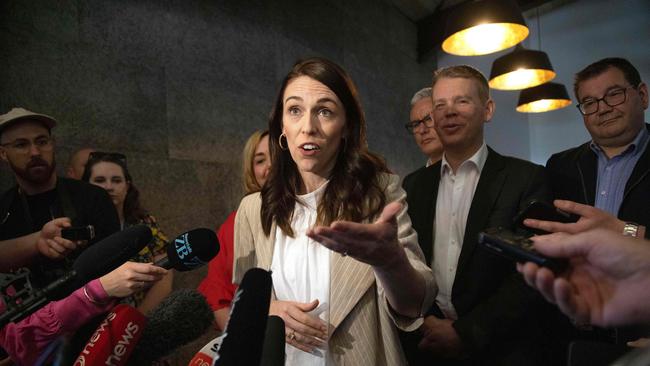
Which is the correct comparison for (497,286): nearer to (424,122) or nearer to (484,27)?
(424,122)

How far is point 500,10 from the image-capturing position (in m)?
2.75

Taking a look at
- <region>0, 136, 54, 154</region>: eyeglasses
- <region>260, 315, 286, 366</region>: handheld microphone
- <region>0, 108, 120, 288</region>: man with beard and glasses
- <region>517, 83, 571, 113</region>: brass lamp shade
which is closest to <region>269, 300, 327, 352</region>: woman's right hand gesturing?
<region>260, 315, 286, 366</region>: handheld microphone

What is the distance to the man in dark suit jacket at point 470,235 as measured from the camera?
57.8 inches

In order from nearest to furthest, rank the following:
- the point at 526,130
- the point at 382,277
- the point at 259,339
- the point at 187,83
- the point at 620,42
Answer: the point at 259,339
the point at 382,277
the point at 187,83
the point at 620,42
the point at 526,130

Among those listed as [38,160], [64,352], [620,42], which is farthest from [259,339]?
[620,42]

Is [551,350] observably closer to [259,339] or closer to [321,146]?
[321,146]

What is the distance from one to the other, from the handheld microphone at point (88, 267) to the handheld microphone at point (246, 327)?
44 cm

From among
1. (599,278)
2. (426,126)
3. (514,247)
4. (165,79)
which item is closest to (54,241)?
(514,247)

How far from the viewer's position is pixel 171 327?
3.19 feet

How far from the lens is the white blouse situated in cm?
113

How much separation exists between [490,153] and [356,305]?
0.96 metres

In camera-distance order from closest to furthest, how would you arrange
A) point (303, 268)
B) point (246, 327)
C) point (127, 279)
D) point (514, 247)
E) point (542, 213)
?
point (246, 327)
point (514, 247)
point (127, 279)
point (542, 213)
point (303, 268)

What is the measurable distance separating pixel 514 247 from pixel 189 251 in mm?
656

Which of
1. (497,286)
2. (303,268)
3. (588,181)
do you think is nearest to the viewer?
(303,268)
